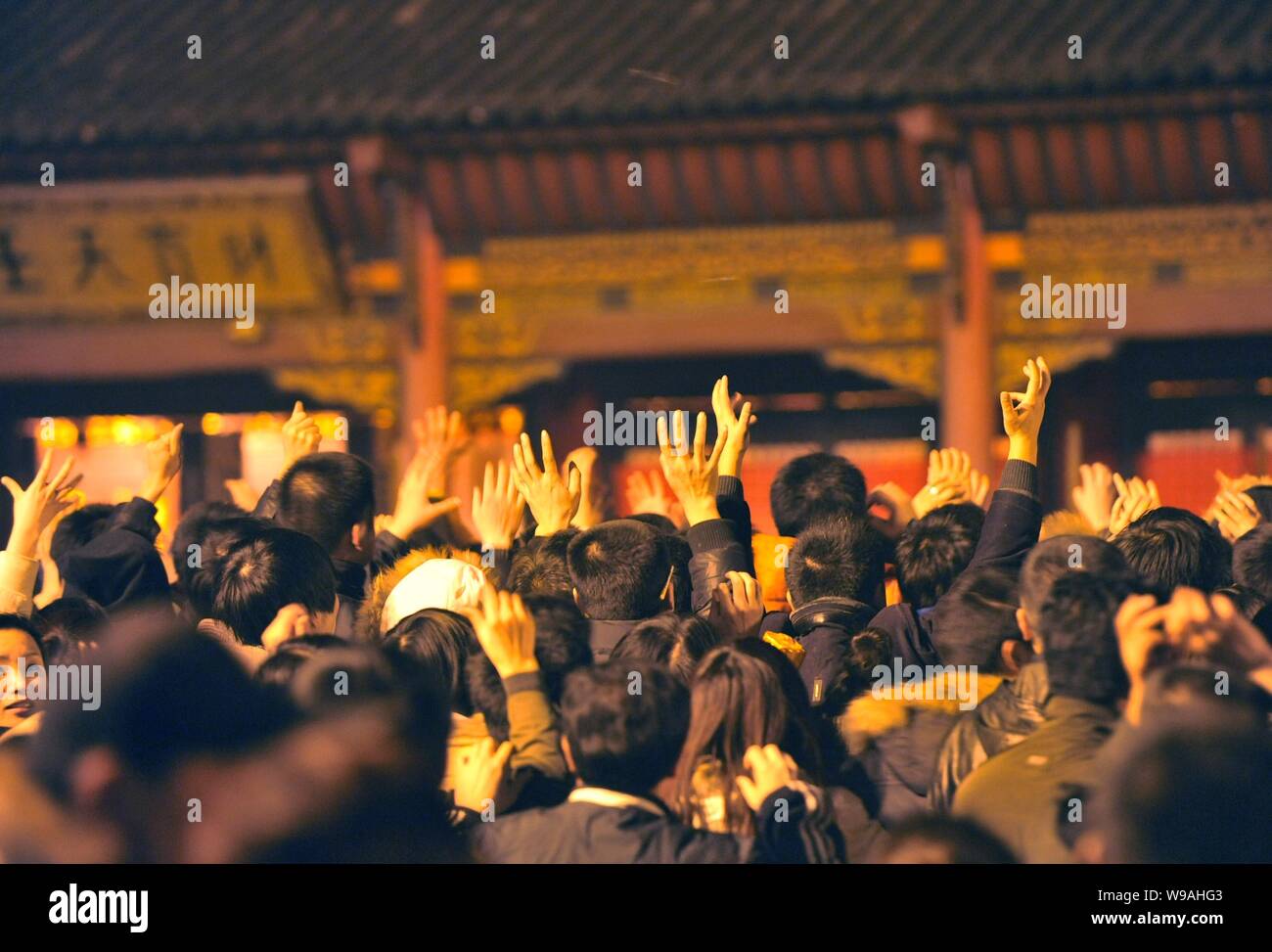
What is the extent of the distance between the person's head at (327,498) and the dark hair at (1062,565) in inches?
86.0

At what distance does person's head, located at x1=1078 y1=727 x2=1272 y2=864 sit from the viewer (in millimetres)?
2615

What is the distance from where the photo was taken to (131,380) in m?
11.3

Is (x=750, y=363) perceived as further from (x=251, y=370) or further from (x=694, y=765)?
(x=694, y=765)

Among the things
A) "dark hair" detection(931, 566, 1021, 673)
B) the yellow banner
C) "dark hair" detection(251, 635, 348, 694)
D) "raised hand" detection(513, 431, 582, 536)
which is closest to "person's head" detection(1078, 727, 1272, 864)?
"dark hair" detection(931, 566, 1021, 673)

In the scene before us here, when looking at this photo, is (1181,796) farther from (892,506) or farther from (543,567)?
(892,506)

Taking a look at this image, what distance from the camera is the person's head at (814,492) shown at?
514cm

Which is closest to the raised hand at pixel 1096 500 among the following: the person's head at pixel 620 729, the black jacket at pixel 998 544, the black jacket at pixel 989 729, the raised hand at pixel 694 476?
the black jacket at pixel 998 544

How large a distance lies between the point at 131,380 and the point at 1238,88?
6725 mm

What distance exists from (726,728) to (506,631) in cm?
47

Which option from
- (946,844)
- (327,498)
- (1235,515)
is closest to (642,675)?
(946,844)

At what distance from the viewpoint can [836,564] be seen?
4.55 metres

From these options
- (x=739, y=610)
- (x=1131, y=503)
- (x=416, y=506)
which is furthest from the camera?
(x=416, y=506)

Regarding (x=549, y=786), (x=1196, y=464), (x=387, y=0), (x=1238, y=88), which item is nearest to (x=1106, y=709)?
(x=549, y=786)

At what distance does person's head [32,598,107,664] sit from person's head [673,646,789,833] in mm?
1743
